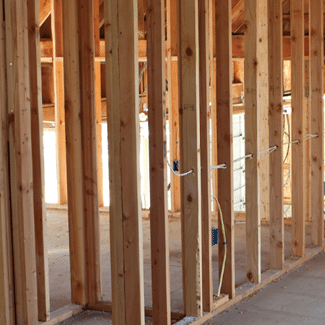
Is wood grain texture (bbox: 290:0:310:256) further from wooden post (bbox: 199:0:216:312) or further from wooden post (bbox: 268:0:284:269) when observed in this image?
wooden post (bbox: 199:0:216:312)

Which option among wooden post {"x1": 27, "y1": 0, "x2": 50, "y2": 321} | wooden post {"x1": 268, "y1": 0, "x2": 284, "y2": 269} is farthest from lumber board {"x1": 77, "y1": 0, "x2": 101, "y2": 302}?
wooden post {"x1": 268, "y1": 0, "x2": 284, "y2": 269}

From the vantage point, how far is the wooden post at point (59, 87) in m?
6.75

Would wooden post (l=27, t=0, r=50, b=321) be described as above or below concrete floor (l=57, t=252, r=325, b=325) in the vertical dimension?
above

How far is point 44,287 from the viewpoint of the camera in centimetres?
297

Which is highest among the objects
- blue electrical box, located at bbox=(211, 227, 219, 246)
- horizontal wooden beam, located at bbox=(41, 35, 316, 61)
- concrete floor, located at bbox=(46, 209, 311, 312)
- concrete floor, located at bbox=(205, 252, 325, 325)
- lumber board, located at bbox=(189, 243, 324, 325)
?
horizontal wooden beam, located at bbox=(41, 35, 316, 61)

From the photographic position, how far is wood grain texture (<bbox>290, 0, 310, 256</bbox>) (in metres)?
4.21

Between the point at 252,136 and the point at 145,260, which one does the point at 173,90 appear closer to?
the point at 145,260

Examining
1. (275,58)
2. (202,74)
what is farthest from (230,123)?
(275,58)

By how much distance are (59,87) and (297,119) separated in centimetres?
350

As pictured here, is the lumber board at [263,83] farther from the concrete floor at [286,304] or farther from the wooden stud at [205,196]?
the wooden stud at [205,196]

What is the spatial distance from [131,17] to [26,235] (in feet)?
4.04

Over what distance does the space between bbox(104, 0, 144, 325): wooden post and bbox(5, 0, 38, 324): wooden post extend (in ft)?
1.53

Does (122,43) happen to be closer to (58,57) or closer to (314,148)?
(314,148)

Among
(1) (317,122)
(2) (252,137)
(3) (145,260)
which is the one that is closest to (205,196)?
(2) (252,137)
